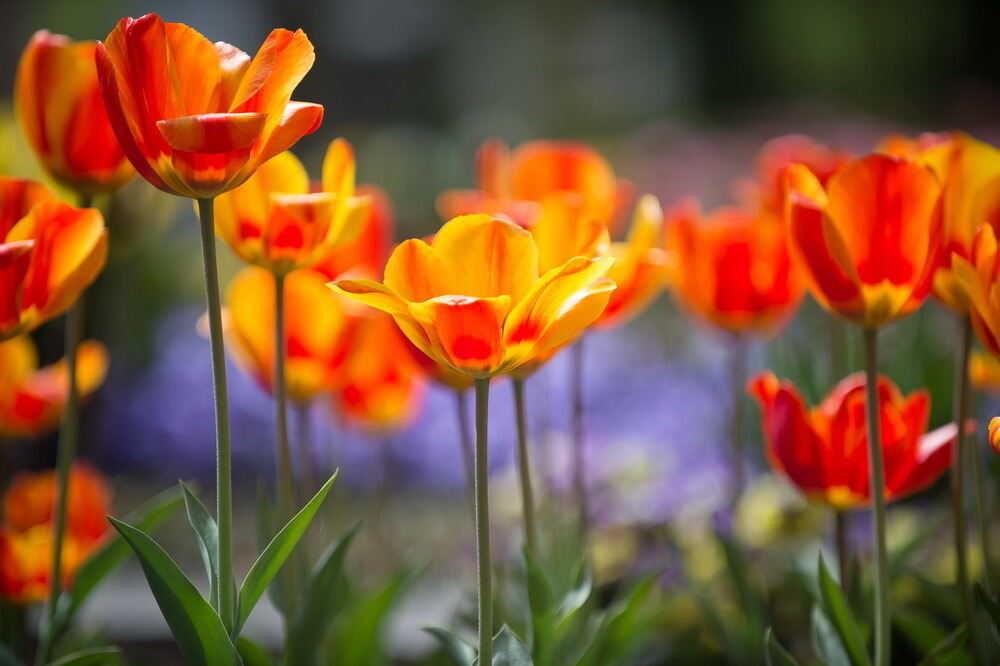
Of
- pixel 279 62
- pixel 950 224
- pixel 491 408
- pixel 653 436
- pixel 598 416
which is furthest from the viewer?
pixel 491 408

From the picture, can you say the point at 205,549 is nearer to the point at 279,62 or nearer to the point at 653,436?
the point at 279,62

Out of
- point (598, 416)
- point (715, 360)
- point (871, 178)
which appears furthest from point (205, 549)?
point (715, 360)

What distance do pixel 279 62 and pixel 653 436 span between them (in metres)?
1.41

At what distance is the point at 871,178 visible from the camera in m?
0.61

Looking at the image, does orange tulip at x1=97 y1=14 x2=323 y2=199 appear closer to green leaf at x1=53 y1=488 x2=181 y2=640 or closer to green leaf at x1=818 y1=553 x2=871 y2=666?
green leaf at x1=53 y1=488 x2=181 y2=640

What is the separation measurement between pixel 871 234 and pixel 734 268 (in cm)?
32

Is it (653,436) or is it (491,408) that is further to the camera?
(491,408)

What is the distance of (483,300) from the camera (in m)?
0.52

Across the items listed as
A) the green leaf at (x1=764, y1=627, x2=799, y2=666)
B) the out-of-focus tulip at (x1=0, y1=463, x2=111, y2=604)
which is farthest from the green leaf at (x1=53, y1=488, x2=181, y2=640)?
the green leaf at (x1=764, y1=627, x2=799, y2=666)

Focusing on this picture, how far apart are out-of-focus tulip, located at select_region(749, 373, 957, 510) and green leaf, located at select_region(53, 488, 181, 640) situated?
1.36 feet

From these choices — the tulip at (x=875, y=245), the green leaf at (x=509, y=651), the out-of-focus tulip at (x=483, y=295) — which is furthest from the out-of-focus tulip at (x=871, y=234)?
the green leaf at (x=509, y=651)

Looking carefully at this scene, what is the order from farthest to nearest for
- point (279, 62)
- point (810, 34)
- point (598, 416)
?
1. point (810, 34)
2. point (598, 416)
3. point (279, 62)

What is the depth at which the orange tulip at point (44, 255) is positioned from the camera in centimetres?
63

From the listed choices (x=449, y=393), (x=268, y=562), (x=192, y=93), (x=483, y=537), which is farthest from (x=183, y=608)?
(x=449, y=393)
